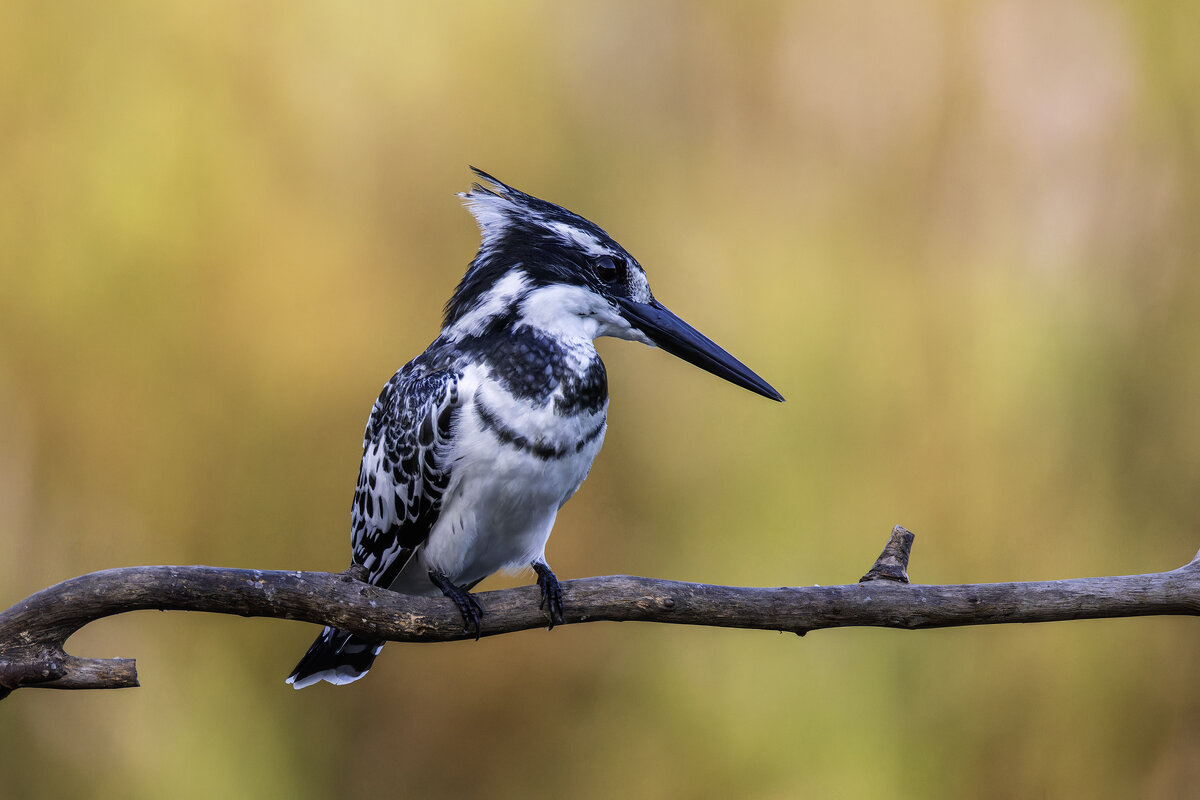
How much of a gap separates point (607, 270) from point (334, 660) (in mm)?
792

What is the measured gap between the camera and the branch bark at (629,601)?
1188mm

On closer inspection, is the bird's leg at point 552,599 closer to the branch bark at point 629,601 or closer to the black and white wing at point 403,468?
the branch bark at point 629,601

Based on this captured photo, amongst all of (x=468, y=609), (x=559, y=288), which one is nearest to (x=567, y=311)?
(x=559, y=288)

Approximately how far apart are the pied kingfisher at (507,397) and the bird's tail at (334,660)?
6.4 inches

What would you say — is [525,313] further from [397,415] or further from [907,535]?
[907,535]

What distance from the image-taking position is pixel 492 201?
1.51 meters

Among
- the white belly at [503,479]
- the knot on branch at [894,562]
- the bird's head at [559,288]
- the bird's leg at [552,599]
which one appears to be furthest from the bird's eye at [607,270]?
the knot on branch at [894,562]

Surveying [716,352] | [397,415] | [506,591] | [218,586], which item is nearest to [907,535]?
[716,352]

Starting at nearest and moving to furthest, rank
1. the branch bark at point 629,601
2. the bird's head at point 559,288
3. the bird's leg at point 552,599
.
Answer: the branch bark at point 629,601, the bird's leg at point 552,599, the bird's head at point 559,288

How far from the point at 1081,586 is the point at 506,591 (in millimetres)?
767

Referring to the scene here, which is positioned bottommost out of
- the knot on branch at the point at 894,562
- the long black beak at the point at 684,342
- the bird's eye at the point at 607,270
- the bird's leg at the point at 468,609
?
the bird's leg at the point at 468,609

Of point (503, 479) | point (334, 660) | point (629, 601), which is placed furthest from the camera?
point (334, 660)

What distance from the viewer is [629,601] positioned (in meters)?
1.32

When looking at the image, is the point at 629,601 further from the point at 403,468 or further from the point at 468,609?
the point at 403,468
